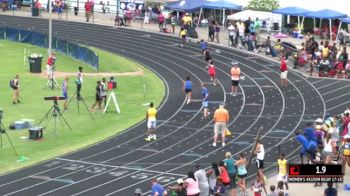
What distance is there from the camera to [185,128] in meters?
34.7

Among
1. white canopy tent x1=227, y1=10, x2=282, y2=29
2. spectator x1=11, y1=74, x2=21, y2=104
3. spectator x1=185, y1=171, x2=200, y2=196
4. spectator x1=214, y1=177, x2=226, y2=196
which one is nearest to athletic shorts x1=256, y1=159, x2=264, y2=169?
spectator x1=214, y1=177, x2=226, y2=196

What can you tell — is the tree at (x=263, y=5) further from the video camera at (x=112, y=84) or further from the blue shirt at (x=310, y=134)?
the blue shirt at (x=310, y=134)

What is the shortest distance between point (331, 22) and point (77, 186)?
35664mm

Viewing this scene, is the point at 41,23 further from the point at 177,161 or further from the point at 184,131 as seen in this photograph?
the point at 177,161

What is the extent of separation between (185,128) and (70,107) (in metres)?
6.74

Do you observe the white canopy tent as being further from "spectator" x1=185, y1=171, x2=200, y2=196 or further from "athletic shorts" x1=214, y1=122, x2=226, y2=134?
"spectator" x1=185, y1=171, x2=200, y2=196

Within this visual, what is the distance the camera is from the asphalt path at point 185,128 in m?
27.7

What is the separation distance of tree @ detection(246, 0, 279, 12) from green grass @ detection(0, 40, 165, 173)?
15.3 metres

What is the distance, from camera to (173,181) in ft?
89.7

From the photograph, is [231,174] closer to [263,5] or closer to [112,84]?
[112,84]

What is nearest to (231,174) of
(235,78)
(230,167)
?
(230,167)

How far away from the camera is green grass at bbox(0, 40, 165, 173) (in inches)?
1253

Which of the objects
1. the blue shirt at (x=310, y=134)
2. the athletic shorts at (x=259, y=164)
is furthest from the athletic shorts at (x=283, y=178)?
the blue shirt at (x=310, y=134)
